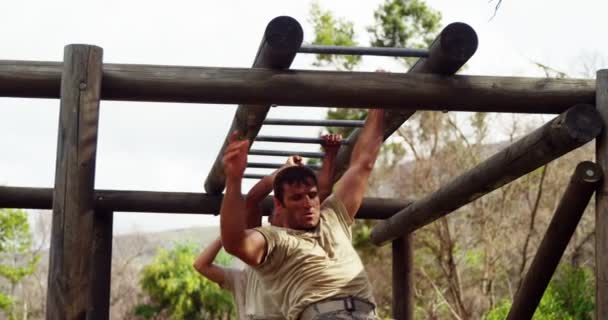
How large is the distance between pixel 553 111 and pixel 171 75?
1957 mm

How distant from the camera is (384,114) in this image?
213 inches

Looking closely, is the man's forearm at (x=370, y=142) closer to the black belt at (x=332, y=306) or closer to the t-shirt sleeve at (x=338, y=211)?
the t-shirt sleeve at (x=338, y=211)

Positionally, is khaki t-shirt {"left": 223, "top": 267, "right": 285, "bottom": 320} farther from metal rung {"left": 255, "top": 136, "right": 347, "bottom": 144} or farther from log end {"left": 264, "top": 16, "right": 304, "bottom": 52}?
log end {"left": 264, "top": 16, "right": 304, "bottom": 52}

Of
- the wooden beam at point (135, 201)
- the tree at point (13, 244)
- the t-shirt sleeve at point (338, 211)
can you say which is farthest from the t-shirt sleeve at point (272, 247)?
the tree at point (13, 244)

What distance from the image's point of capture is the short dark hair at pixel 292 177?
15.0ft

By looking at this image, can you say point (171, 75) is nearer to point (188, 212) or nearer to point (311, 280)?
point (311, 280)

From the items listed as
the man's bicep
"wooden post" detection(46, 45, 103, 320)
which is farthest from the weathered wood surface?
"wooden post" detection(46, 45, 103, 320)

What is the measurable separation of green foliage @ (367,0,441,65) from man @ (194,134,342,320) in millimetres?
19935

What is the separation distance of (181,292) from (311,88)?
2486cm

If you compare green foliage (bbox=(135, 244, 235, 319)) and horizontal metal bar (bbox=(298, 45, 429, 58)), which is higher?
green foliage (bbox=(135, 244, 235, 319))

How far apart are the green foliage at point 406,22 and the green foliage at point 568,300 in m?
8.92

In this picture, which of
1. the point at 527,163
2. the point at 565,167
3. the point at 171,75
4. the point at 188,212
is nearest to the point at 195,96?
the point at 171,75

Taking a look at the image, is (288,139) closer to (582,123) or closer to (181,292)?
(582,123)

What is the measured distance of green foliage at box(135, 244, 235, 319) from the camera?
2884 cm
